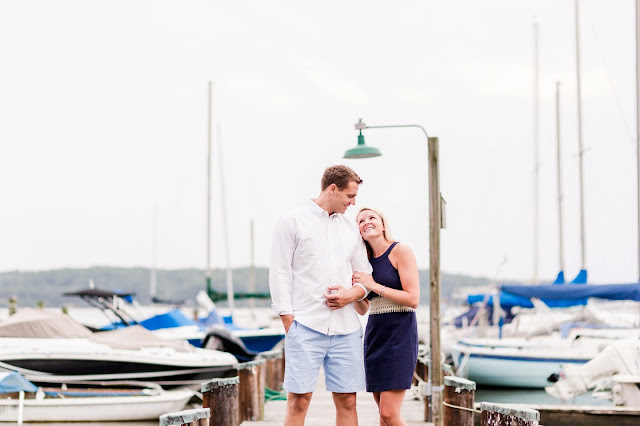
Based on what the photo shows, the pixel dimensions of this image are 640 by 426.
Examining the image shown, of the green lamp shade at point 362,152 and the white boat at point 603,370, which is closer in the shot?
the green lamp shade at point 362,152

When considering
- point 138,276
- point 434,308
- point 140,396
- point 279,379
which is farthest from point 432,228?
point 138,276

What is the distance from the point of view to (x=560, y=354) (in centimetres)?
2064

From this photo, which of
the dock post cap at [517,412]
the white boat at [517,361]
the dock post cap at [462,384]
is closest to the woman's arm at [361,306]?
the dock post cap at [517,412]

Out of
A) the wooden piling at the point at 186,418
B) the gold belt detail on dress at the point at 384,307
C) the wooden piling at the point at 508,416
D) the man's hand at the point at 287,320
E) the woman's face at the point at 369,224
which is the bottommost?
the wooden piling at the point at 508,416

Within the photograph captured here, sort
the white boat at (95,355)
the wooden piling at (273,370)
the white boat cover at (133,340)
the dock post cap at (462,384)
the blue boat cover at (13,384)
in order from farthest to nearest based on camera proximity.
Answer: the wooden piling at (273,370) < the white boat cover at (133,340) < the white boat at (95,355) < the blue boat cover at (13,384) < the dock post cap at (462,384)

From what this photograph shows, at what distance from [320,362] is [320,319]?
30cm

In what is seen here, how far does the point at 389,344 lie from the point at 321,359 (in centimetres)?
53

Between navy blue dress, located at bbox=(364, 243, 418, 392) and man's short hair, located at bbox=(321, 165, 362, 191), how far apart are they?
605 millimetres

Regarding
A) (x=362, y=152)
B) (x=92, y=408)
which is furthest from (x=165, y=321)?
(x=362, y=152)

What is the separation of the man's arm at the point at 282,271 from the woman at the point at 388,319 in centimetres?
54

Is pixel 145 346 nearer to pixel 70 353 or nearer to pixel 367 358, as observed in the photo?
pixel 70 353

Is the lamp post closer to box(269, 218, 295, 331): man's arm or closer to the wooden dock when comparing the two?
the wooden dock

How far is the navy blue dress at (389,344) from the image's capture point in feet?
17.3

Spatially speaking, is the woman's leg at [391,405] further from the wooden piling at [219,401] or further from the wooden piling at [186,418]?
the wooden piling at [219,401]
